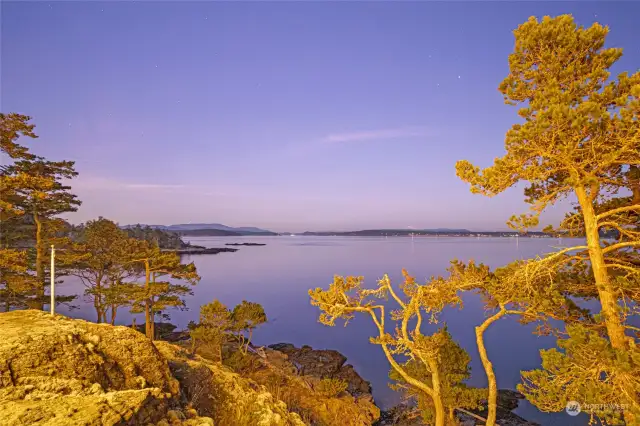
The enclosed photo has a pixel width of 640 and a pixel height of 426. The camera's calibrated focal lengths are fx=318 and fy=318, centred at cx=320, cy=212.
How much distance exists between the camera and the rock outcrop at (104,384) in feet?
14.8

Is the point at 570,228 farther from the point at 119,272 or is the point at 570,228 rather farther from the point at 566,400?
the point at 119,272

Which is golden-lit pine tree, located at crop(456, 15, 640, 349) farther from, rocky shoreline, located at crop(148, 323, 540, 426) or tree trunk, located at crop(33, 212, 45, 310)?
tree trunk, located at crop(33, 212, 45, 310)

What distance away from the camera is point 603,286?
21.4 ft

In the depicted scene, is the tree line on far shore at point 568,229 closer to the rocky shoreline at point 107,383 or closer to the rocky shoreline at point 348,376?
the rocky shoreline at point 107,383

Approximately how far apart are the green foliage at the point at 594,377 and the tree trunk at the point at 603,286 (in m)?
0.52

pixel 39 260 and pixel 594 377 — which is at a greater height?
pixel 39 260

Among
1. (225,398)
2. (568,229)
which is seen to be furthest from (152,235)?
(568,229)

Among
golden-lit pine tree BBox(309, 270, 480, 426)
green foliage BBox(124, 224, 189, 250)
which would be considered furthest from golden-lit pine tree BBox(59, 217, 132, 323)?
green foliage BBox(124, 224, 189, 250)

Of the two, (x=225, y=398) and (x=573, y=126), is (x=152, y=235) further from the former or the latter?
(x=573, y=126)

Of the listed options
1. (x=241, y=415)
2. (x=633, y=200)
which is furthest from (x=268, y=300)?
(x=633, y=200)

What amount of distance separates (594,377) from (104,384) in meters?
9.11

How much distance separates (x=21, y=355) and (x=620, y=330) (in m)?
11.0

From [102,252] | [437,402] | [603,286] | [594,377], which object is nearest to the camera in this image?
[594,377]

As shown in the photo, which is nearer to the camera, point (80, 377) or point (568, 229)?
point (80, 377)
